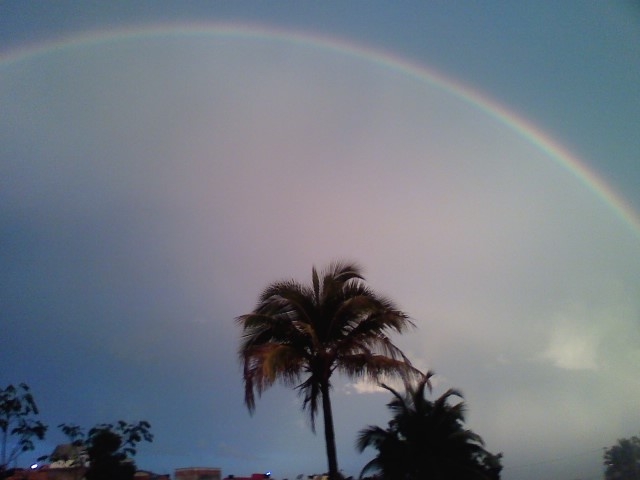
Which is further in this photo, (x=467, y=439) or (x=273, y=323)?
(x=467, y=439)

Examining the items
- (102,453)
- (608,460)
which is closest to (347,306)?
(102,453)

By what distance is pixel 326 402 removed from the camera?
1324cm

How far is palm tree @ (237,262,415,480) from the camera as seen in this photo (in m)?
13.0

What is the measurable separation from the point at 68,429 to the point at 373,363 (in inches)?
939

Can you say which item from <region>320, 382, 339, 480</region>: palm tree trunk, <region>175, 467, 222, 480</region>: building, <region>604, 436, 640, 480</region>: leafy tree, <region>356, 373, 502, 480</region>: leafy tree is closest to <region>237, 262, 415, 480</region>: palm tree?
<region>320, 382, 339, 480</region>: palm tree trunk

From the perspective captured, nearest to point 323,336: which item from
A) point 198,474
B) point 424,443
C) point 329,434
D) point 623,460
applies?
point 329,434

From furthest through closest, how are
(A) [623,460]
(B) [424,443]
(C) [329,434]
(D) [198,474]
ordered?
(A) [623,460] < (D) [198,474] < (B) [424,443] < (C) [329,434]

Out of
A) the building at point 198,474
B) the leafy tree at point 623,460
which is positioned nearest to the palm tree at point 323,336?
the building at point 198,474

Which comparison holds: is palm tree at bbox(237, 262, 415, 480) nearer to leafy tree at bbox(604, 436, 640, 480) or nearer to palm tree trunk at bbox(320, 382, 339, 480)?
palm tree trunk at bbox(320, 382, 339, 480)

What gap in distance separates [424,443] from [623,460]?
980 inches

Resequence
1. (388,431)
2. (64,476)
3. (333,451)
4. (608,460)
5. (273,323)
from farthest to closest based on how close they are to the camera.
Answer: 1. (608,460)
2. (64,476)
3. (388,431)
4. (273,323)
5. (333,451)

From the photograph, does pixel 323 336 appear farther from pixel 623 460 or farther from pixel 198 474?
pixel 623 460

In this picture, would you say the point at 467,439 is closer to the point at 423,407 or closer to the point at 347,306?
the point at 423,407

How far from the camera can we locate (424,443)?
70.2 ft
